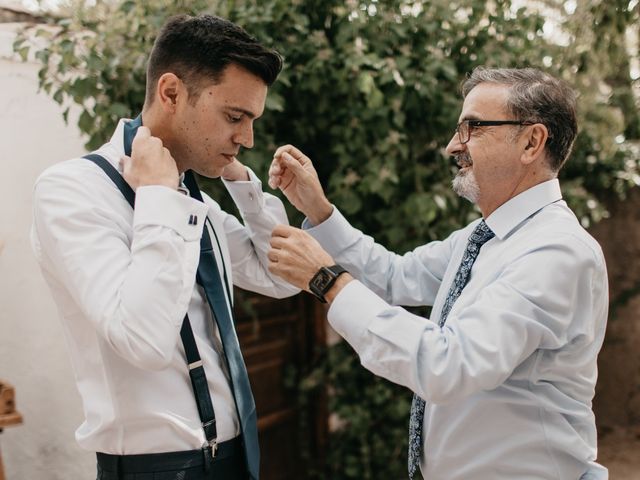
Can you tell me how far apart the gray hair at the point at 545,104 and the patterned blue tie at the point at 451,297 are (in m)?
0.28

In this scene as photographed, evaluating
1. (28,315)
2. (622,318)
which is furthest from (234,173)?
(622,318)

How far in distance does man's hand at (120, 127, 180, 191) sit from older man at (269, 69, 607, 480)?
0.39 metres

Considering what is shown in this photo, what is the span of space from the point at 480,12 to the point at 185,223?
2.51 meters

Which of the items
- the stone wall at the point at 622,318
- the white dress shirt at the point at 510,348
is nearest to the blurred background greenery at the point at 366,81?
the white dress shirt at the point at 510,348

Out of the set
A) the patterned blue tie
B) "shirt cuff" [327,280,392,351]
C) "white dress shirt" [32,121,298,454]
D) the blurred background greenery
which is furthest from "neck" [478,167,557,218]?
the blurred background greenery

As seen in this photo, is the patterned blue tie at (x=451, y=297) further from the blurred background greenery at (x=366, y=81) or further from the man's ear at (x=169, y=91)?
the blurred background greenery at (x=366, y=81)

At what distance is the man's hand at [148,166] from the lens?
4.85 feet

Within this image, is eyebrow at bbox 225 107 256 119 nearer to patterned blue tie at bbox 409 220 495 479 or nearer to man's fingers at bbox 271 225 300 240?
man's fingers at bbox 271 225 300 240

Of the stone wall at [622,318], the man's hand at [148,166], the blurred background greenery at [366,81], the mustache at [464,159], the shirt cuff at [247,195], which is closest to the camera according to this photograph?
the man's hand at [148,166]

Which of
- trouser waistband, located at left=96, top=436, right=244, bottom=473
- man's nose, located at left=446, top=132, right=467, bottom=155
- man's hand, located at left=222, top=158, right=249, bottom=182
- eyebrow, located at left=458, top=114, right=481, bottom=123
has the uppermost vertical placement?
eyebrow, located at left=458, top=114, right=481, bottom=123

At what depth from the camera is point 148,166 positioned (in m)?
1.50

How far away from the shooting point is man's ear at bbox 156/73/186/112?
169 centimetres

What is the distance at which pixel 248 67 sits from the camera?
1731 mm

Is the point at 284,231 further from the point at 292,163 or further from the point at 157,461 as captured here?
the point at 157,461
